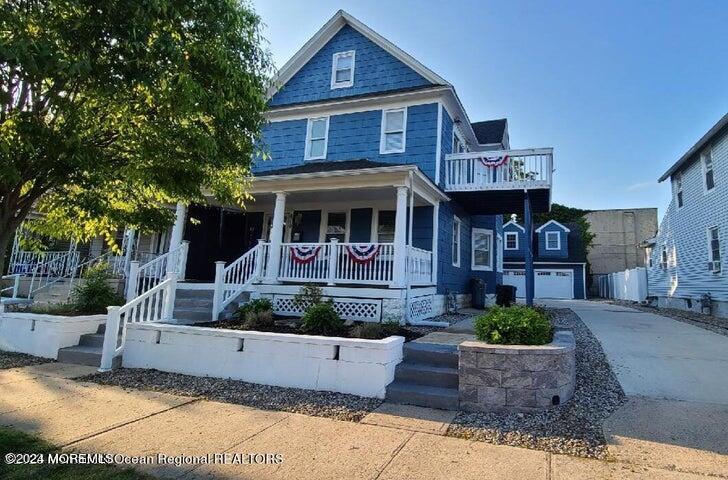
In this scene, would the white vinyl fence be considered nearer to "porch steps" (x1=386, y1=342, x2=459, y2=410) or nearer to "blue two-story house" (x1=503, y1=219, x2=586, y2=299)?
"blue two-story house" (x1=503, y1=219, x2=586, y2=299)

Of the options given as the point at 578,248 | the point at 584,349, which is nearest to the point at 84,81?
the point at 584,349

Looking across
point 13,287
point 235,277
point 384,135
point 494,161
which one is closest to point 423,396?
point 235,277

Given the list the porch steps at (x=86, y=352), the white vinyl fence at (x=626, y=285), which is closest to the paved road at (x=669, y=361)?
the porch steps at (x=86, y=352)

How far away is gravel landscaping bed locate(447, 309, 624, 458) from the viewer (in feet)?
12.8

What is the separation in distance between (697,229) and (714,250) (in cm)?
180

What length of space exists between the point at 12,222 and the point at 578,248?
32872mm

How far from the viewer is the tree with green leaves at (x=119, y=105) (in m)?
3.85

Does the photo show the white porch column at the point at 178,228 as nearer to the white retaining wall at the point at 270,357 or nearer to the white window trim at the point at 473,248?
the white retaining wall at the point at 270,357

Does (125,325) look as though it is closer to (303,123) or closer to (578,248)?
(303,123)

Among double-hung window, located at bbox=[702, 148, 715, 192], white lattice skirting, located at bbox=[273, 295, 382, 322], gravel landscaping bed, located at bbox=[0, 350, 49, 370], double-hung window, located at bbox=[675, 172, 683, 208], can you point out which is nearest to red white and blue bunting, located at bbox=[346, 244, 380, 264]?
white lattice skirting, located at bbox=[273, 295, 382, 322]

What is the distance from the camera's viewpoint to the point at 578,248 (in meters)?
30.7

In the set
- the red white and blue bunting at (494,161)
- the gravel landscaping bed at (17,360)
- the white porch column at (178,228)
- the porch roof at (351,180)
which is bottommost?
the gravel landscaping bed at (17,360)

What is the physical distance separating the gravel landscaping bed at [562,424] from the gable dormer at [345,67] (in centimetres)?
974

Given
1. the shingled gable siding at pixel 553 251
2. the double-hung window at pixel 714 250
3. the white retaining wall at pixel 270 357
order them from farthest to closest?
the shingled gable siding at pixel 553 251, the double-hung window at pixel 714 250, the white retaining wall at pixel 270 357
